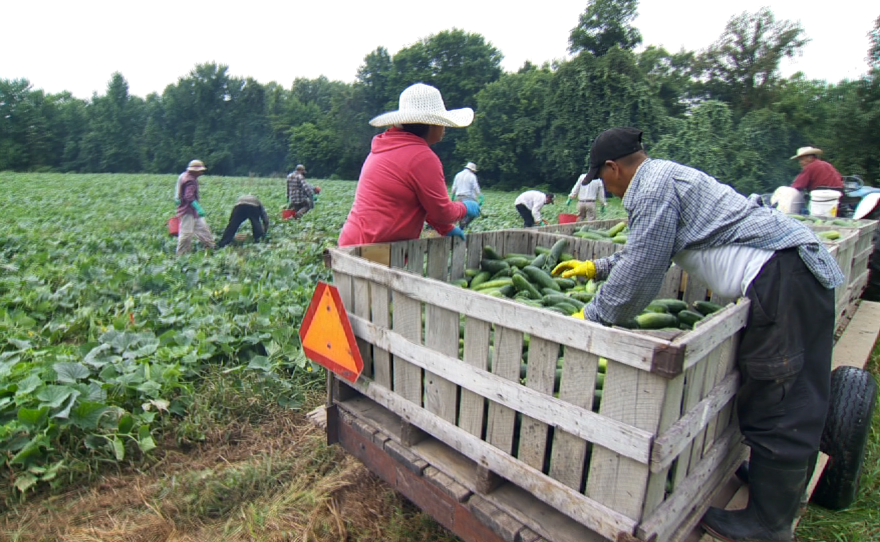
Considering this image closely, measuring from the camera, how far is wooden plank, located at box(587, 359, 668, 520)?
64.7 inches

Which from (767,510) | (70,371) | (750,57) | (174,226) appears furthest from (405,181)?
(750,57)

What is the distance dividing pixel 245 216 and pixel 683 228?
10.7 meters

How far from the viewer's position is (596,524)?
1847 mm

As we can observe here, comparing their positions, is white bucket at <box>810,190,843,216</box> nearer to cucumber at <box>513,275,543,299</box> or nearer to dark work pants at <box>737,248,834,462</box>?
cucumber at <box>513,275,543,299</box>

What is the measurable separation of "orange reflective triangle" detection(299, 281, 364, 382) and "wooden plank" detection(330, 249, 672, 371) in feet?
0.80

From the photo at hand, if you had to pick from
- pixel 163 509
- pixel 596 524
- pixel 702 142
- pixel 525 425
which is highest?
pixel 702 142

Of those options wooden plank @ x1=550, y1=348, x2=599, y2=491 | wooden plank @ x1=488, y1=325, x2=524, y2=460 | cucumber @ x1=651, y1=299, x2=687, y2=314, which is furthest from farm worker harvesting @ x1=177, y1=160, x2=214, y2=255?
wooden plank @ x1=550, y1=348, x2=599, y2=491

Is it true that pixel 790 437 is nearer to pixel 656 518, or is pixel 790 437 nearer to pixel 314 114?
pixel 656 518

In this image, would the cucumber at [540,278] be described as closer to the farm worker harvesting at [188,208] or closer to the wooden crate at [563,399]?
the wooden crate at [563,399]

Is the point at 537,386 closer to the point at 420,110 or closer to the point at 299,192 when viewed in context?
the point at 420,110

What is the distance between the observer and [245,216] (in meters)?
11.6

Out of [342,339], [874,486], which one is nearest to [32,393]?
[342,339]

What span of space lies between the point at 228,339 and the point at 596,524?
3617 mm

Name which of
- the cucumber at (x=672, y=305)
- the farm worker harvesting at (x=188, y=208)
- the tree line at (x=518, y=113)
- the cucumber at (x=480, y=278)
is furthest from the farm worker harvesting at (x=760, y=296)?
the tree line at (x=518, y=113)
